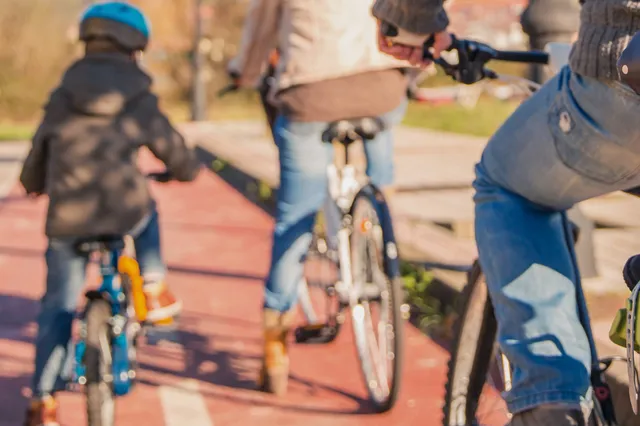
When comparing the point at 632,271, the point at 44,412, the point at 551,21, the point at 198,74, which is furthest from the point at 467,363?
the point at 198,74

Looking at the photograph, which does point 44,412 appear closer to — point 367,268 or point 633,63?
point 367,268

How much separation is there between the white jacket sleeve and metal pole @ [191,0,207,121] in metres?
25.2

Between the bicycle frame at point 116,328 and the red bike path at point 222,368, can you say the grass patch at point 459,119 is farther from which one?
the bicycle frame at point 116,328

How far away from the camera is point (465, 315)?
105 inches

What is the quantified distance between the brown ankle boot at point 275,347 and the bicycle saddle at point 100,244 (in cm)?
82

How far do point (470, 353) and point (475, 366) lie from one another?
0.12 feet

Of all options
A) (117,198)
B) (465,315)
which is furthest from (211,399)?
(465,315)

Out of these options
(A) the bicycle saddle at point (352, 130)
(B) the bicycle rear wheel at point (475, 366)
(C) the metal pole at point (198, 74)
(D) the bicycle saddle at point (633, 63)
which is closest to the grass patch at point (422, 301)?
(A) the bicycle saddle at point (352, 130)

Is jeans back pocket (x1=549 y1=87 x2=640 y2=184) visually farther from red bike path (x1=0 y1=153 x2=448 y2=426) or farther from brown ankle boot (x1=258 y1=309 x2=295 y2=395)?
brown ankle boot (x1=258 y1=309 x2=295 y2=395)

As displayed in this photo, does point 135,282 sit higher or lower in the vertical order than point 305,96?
lower

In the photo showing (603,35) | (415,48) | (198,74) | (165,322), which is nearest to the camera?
(603,35)

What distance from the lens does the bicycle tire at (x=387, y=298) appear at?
3.87 m

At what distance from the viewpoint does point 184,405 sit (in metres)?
4.28

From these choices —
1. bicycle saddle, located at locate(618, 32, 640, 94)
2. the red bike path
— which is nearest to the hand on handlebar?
bicycle saddle, located at locate(618, 32, 640, 94)
